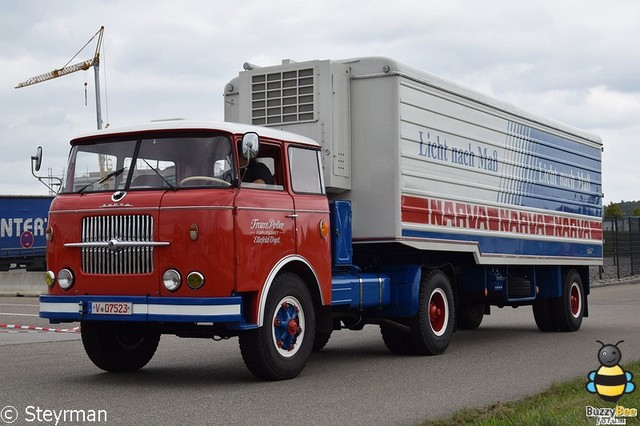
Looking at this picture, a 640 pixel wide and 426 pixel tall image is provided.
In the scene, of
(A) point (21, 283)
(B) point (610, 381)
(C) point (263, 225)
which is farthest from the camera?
(A) point (21, 283)

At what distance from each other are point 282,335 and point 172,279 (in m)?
1.30

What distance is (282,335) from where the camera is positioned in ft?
33.8

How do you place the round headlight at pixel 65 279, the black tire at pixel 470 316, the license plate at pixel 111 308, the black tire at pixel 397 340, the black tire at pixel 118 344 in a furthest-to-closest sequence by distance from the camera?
the black tire at pixel 470 316
the black tire at pixel 397 340
the black tire at pixel 118 344
the round headlight at pixel 65 279
the license plate at pixel 111 308

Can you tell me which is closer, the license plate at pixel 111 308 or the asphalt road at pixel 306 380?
the asphalt road at pixel 306 380

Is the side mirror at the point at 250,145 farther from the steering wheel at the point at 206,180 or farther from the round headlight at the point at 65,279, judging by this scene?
the round headlight at the point at 65,279

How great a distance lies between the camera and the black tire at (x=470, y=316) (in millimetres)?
17562

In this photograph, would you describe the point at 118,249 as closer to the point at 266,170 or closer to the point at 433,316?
the point at 266,170

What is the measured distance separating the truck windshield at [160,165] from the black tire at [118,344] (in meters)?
1.41

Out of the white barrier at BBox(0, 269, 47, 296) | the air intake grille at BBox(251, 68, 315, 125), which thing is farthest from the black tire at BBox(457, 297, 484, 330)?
the white barrier at BBox(0, 269, 47, 296)

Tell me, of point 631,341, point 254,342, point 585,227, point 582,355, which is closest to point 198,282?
point 254,342

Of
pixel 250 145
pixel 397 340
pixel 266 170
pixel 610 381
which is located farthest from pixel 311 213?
pixel 610 381

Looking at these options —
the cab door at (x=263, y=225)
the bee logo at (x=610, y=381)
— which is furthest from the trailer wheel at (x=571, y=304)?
the bee logo at (x=610, y=381)
